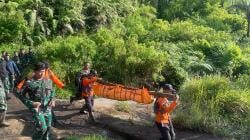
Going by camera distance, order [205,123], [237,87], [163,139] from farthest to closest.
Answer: [237,87], [205,123], [163,139]

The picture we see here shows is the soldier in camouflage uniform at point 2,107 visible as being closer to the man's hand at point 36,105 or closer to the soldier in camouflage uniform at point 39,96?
the soldier in camouflage uniform at point 39,96

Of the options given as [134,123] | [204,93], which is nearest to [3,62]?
[134,123]

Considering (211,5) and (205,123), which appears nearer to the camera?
(205,123)

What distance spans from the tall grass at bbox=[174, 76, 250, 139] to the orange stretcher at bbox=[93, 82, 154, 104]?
2.89ft

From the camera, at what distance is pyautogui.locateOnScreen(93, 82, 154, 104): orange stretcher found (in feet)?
40.5

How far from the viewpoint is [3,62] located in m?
13.6

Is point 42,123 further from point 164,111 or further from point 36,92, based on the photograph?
point 164,111

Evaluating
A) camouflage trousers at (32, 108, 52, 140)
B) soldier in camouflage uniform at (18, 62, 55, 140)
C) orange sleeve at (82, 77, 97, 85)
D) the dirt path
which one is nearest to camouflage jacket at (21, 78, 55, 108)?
soldier in camouflage uniform at (18, 62, 55, 140)

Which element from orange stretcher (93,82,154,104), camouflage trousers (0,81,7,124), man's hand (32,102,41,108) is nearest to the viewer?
man's hand (32,102,41,108)

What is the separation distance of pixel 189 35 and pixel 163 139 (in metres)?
14.3

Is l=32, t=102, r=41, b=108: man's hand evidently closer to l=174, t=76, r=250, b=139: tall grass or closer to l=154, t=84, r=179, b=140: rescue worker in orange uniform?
l=154, t=84, r=179, b=140: rescue worker in orange uniform

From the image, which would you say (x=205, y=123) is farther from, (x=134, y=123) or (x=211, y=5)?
(x=211, y=5)

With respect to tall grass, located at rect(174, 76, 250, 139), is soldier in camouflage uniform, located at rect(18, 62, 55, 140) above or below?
above

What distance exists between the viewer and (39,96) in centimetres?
845
